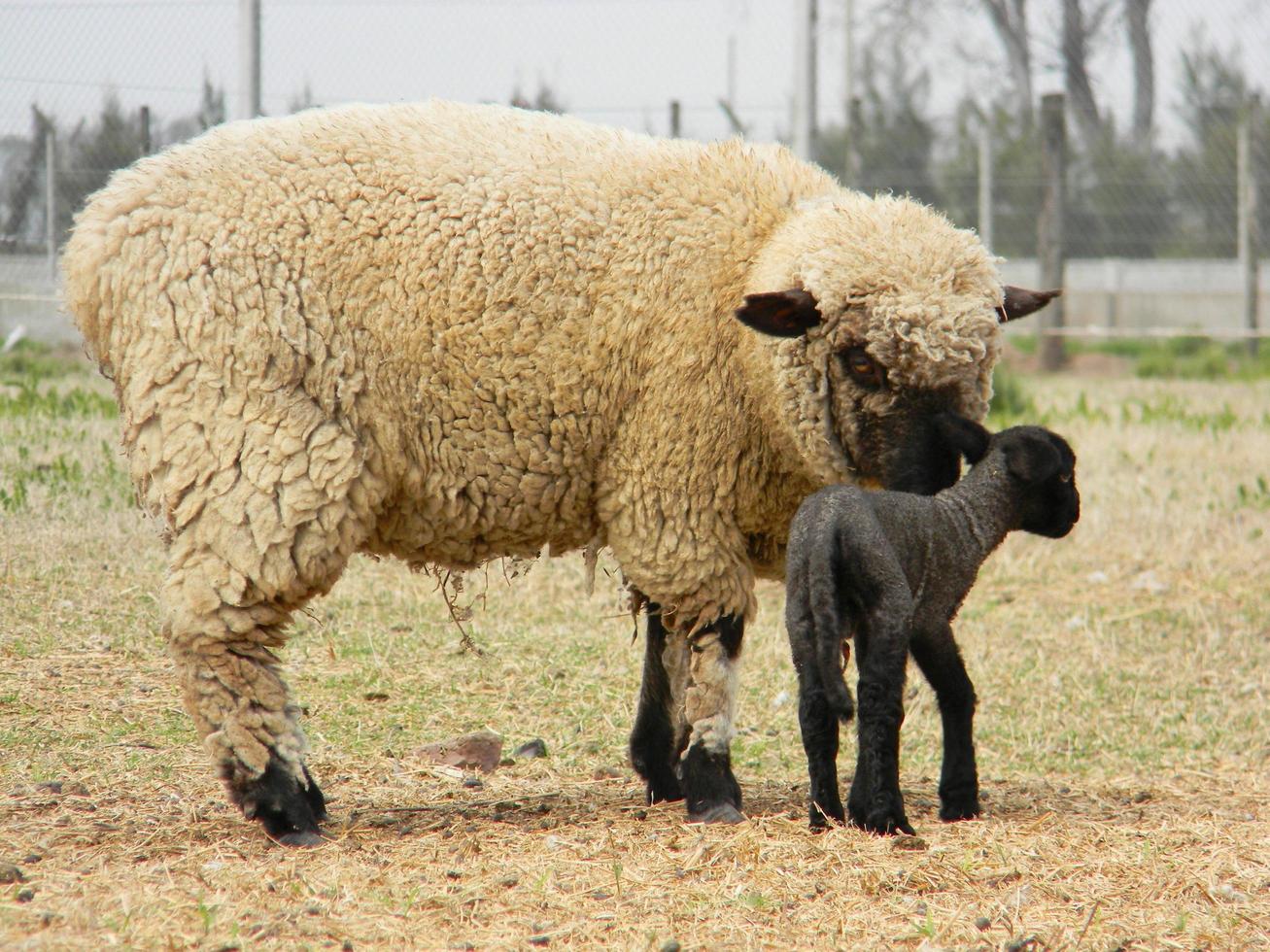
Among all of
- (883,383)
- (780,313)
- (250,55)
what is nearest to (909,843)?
(883,383)

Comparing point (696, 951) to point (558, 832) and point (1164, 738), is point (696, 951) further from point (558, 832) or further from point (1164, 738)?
point (1164, 738)

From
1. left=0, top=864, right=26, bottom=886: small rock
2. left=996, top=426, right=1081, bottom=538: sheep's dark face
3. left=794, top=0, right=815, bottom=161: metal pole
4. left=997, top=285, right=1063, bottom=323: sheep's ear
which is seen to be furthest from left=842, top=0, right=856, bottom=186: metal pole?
left=0, top=864, right=26, bottom=886: small rock

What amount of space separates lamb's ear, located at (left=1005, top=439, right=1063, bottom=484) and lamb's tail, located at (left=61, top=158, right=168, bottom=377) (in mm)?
2699

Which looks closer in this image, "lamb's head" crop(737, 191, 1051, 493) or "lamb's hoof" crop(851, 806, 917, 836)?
"lamb's hoof" crop(851, 806, 917, 836)

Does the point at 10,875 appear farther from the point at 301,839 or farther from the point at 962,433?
the point at 962,433

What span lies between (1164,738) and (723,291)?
116 inches

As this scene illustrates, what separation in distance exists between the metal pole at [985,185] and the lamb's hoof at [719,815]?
10.2 meters

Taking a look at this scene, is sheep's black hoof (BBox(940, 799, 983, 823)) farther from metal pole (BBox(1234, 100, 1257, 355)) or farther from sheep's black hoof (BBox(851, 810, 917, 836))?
metal pole (BBox(1234, 100, 1257, 355))

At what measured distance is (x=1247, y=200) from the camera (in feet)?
45.2

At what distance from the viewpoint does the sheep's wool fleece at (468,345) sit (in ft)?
13.6

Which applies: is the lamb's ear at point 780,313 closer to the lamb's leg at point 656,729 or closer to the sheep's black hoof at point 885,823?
the lamb's leg at point 656,729

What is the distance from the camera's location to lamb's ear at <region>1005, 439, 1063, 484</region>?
4.41 metres

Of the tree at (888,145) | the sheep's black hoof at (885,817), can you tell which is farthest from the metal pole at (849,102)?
the sheep's black hoof at (885,817)

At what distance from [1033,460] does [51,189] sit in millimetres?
7209
